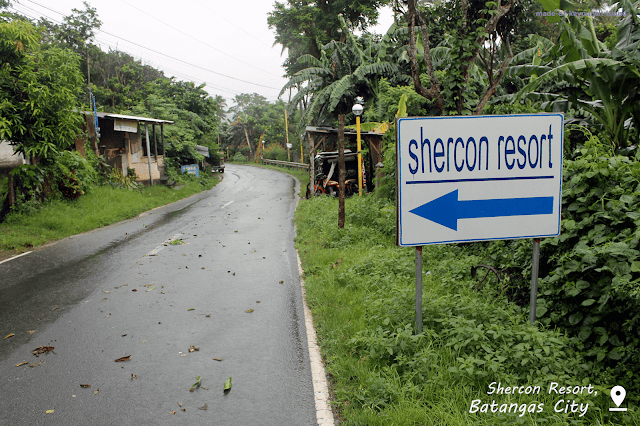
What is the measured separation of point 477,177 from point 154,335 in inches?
157

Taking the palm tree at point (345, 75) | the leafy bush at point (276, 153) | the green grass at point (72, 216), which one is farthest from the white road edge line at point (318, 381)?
the leafy bush at point (276, 153)

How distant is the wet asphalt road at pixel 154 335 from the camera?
147 inches

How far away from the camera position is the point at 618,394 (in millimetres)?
3299

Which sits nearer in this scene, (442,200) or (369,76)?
(442,200)

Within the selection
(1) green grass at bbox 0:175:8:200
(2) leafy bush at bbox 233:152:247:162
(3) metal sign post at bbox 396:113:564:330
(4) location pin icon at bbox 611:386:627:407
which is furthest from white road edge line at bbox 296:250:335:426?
(2) leafy bush at bbox 233:152:247:162

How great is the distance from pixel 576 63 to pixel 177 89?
35833 mm

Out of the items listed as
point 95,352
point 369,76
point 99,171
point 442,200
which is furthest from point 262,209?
point 442,200

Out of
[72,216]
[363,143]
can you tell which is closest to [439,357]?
[72,216]

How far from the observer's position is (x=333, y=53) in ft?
81.3

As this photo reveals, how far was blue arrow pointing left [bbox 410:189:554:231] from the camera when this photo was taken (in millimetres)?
3879

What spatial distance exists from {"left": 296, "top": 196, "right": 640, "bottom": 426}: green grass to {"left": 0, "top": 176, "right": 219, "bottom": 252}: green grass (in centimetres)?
875

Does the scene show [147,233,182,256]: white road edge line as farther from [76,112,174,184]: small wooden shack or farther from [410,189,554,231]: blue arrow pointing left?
[76,112,174,184]: small wooden shack

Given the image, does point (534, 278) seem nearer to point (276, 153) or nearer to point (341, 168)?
point (341, 168)

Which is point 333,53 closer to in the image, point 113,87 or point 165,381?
point 113,87
